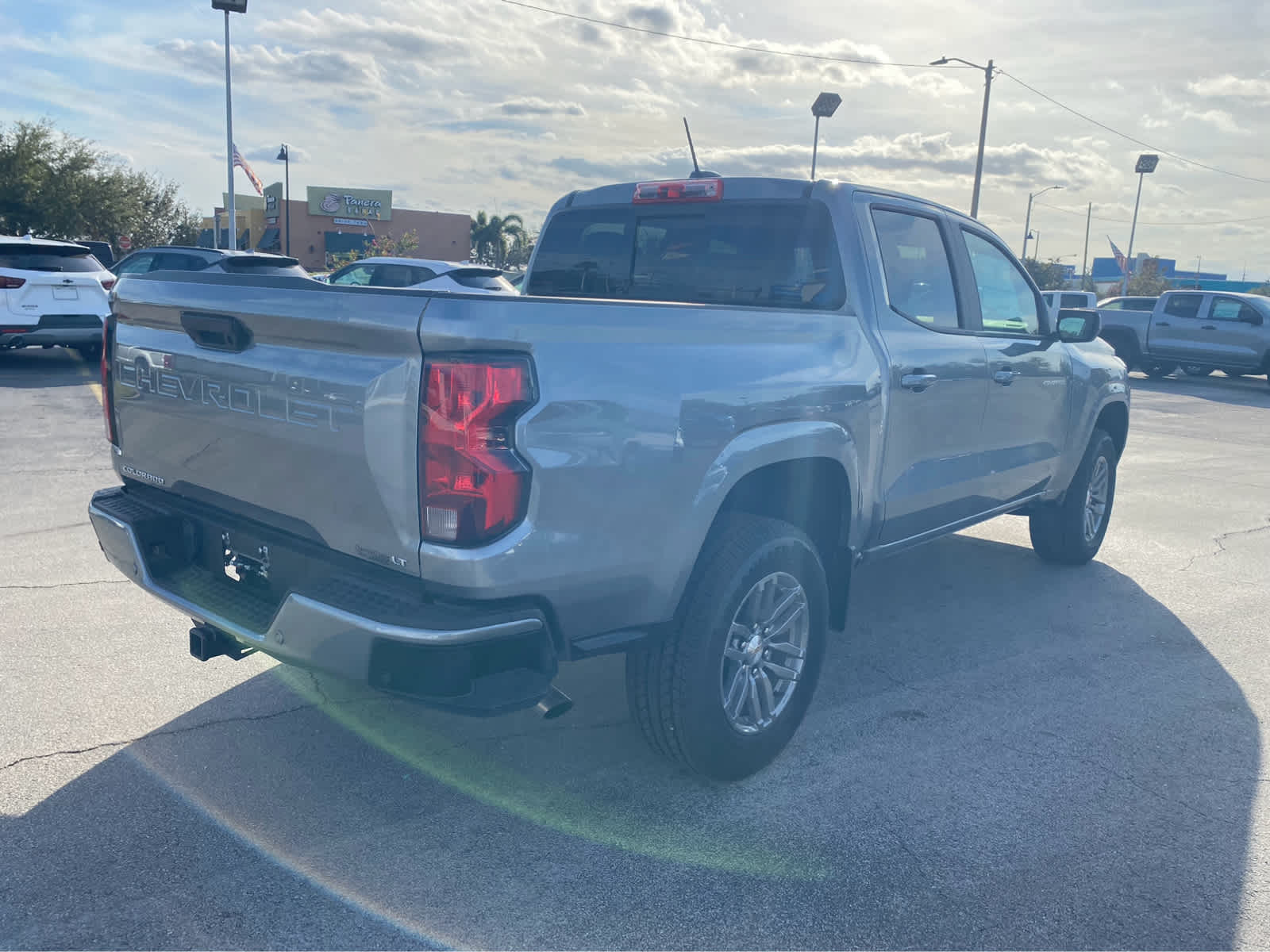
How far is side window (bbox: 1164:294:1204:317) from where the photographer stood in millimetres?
21406

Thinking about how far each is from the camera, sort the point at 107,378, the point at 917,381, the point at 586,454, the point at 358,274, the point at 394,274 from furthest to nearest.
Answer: the point at 358,274, the point at 394,274, the point at 917,381, the point at 107,378, the point at 586,454

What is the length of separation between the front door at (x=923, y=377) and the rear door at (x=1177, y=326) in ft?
63.8

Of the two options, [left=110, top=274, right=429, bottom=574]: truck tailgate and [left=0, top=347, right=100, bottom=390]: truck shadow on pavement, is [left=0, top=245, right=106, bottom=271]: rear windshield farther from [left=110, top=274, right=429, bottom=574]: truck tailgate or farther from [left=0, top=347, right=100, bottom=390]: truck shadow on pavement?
[left=110, top=274, right=429, bottom=574]: truck tailgate

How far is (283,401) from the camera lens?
2.82 m

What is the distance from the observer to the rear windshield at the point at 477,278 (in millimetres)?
14594

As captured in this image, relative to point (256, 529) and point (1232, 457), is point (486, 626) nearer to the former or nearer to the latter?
point (256, 529)

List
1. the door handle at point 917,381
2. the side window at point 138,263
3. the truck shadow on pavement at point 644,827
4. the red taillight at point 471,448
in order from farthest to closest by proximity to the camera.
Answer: the side window at point 138,263 → the door handle at point 917,381 → the truck shadow on pavement at point 644,827 → the red taillight at point 471,448

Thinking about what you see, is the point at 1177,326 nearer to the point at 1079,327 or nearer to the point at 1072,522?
the point at 1072,522

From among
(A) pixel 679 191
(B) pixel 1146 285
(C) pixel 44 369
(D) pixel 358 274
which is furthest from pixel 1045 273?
(A) pixel 679 191

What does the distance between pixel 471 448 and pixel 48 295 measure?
12316 mm

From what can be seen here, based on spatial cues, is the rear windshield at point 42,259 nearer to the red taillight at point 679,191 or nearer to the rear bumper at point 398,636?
the red taillight at point 679,191

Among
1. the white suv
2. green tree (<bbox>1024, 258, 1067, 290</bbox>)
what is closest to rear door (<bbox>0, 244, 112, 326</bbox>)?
the white suv

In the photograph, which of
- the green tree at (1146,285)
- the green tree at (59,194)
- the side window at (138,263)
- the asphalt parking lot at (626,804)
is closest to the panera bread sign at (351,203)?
the green tree at (59,194)

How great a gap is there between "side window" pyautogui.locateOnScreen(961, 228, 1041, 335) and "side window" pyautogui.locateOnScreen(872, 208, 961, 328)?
0.32 meters
